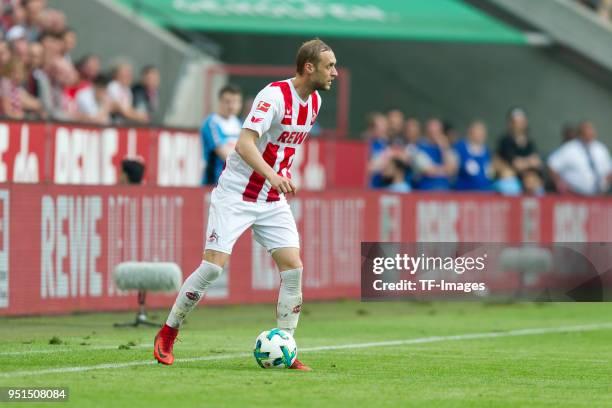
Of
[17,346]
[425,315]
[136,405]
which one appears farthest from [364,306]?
[136,405]

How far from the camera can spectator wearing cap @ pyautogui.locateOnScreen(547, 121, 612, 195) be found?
24.7m

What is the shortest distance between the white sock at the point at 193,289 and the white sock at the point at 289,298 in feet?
1.61

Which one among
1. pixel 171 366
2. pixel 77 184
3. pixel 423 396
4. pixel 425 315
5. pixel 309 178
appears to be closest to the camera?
pixel 423 396

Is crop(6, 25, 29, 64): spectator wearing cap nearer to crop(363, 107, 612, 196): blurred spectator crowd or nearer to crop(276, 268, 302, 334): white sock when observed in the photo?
crop(363, 107, 612, 196): blurred spectator crowd

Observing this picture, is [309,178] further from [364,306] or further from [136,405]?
[136,405]

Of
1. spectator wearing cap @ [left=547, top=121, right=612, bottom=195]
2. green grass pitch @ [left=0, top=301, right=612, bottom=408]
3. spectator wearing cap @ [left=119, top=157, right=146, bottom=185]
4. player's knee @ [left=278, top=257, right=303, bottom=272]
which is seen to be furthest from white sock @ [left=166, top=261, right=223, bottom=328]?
spectator wearing cap @ [left=547, top=121, right=612, bottom=195]

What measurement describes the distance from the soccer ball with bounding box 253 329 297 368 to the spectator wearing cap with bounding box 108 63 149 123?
968 centimetres

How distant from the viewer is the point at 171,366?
10.7 meters

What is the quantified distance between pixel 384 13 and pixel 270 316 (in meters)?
12.5

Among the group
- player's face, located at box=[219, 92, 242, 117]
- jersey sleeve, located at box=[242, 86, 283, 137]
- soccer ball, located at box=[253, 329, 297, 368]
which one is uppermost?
player's face, located at box=[219, 92, 242, 117]

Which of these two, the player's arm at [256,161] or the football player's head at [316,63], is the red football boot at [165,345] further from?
the football player's head at [316,63]

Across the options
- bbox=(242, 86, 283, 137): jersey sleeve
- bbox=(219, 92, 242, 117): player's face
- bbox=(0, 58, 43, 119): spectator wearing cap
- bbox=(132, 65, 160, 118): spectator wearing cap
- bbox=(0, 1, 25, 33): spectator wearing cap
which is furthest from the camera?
bbox=(132, 65, 160, 118): spectator wearing cap

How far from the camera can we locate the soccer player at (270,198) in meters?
10.7

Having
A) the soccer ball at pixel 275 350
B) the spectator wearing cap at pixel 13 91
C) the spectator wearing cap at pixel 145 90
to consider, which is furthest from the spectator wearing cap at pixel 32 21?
the soccer ball at pixel 275 350
